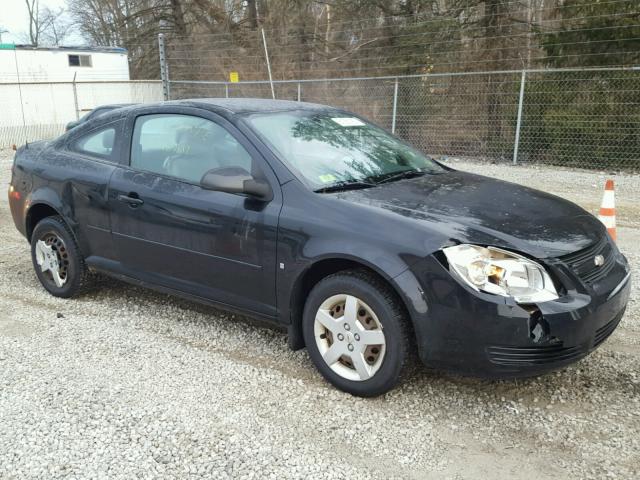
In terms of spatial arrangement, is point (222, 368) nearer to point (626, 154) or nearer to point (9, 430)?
point (9, 430)

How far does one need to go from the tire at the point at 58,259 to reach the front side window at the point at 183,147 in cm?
100

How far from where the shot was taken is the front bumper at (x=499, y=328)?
113 inches

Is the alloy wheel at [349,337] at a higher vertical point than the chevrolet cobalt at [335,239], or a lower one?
lower

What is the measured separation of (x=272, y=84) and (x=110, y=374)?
14.2 m

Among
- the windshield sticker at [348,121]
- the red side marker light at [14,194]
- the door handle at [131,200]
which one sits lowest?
the red side marker light at [14,194]

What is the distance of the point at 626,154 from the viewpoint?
11875mm

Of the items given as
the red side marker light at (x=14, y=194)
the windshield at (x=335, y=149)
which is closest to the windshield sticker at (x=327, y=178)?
the windshield at (x=335, y=149)

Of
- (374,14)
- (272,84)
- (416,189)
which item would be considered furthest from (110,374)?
(374,14)

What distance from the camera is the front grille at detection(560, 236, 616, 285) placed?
10.0 ft

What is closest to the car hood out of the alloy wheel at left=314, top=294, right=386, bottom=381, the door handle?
the alloy wheel at left=314, top=294, right=386, bottom=381

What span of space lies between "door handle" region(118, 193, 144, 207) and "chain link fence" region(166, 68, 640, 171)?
10.1 metres

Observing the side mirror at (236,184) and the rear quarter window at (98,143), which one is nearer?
the side mirror at (236,184)

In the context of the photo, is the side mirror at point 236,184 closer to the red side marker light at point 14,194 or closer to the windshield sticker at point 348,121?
the windshield sticker at point 348,121

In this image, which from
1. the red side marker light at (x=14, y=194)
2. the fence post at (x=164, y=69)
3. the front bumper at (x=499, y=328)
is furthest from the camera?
the fence post at (x=164, y=69)
